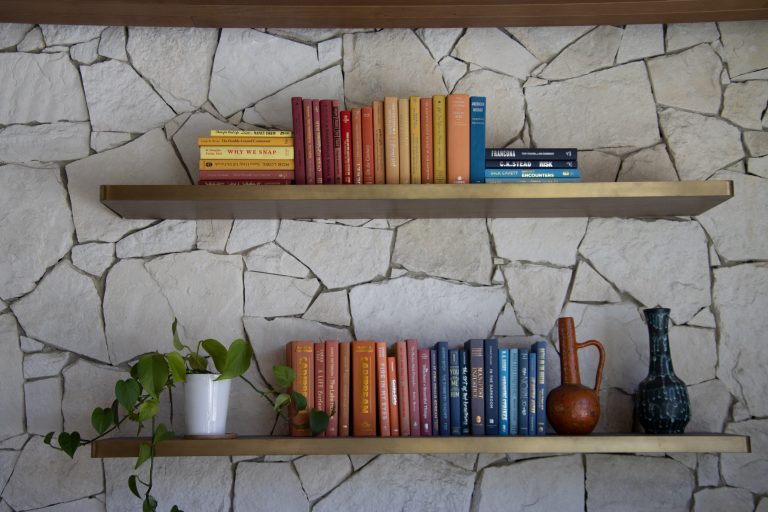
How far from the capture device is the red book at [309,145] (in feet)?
6.88

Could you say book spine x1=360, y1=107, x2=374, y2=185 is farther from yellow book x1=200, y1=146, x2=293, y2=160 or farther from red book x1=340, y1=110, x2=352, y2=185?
yellow book x1=200, y1=146, x2=293, y2=160

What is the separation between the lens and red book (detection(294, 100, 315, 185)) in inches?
82.6

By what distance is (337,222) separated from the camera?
2301 mm

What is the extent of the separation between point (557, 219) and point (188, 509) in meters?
1.27

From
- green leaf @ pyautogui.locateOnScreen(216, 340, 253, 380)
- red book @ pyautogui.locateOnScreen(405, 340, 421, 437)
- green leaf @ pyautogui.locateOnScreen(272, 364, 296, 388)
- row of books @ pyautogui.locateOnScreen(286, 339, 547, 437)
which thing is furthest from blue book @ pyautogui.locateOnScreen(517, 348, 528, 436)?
green leaf @ pyautogui.locateOnScreen(216, 340, 253, 380)

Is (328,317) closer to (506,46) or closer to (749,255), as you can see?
(506,46)

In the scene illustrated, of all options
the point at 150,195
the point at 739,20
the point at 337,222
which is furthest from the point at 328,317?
the point at 739,20

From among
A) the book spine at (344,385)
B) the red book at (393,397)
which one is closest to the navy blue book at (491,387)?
the red book at (393,397)

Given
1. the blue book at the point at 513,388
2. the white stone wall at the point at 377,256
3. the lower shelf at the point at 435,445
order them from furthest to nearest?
the white stone wall at the point at 377,256 → the blue book at the point at 513,388 → the lower shelf at the point at 435,445

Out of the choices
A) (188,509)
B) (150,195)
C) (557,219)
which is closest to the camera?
(150,195)

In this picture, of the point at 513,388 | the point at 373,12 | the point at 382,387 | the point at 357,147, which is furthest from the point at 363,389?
the point at 373,12

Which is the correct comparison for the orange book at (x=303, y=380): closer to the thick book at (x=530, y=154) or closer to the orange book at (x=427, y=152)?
the orange book at (x=427, y=152)

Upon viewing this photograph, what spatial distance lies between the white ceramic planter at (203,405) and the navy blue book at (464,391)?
60cm

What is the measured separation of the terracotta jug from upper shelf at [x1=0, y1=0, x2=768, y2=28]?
854mm
